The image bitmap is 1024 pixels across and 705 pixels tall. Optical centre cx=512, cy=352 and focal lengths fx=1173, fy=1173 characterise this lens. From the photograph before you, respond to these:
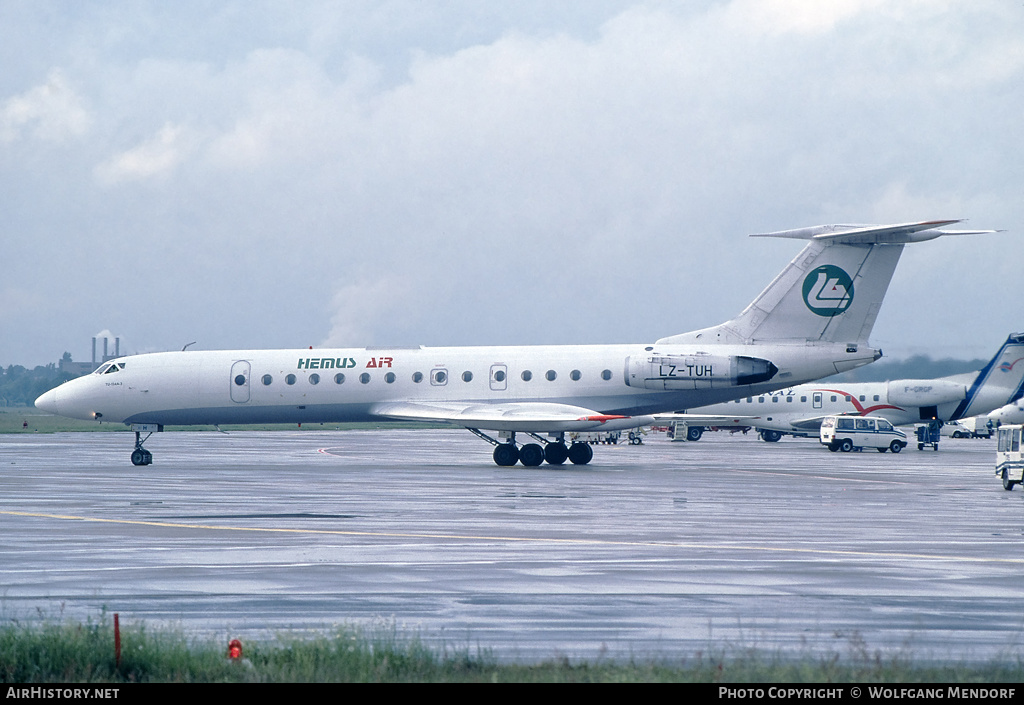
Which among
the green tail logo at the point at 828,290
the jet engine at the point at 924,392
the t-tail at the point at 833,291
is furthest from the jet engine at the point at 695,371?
the jet engine at the point at 924,392

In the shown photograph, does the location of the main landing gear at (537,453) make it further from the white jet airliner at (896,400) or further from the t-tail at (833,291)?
the white jet airliner at (896,400)

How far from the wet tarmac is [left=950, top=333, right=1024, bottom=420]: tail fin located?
29814mm

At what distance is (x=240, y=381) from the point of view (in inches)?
1484

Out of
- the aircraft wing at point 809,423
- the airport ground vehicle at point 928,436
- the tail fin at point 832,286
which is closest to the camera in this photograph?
the tail fin at point 832,286

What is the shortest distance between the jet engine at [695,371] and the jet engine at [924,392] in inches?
1047

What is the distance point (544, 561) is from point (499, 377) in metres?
22.4

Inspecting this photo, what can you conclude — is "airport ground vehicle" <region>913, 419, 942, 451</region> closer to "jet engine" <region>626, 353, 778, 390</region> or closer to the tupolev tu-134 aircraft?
the tupolev tu-134 aircraft

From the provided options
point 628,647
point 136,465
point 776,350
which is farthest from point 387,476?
point 628,647

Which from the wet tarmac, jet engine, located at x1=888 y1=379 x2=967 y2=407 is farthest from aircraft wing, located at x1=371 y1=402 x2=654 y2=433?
jet engine, located at x1=888 y1=379 x2=967 y2=407

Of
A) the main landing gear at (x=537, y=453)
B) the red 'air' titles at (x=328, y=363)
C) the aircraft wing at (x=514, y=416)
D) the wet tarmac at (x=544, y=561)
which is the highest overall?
the red 'air' titles at (x=328, y=363)

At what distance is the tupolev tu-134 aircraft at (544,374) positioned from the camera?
3428cm

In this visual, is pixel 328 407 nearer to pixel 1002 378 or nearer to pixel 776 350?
pixel 776 350

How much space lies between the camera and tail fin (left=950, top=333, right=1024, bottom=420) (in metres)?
56.6
